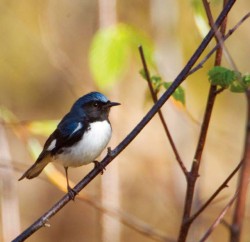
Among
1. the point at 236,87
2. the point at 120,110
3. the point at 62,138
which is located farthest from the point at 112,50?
the point at 120,110

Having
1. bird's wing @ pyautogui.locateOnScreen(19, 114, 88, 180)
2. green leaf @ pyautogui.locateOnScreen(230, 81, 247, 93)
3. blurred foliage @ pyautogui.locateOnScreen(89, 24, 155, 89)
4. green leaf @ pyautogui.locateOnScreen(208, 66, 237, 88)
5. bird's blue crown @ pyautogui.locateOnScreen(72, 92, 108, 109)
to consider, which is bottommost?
bird's wing @ pyautogui.locateOnScreen(19, 114, 88, 180)

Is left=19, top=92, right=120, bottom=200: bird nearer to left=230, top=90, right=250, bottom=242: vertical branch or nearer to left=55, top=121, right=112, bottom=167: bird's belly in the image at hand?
left=55, top=121, right=112, bottom=167: bird's belly

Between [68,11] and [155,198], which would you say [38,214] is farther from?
[68,11]

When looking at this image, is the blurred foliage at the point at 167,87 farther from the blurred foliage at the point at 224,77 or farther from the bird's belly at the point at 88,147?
the bird's belly at the point at 88,147

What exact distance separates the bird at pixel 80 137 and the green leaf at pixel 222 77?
1427 mm

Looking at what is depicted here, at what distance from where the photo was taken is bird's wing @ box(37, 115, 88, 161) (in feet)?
11.8

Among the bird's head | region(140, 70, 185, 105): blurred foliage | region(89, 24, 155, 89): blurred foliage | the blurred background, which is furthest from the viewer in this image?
the blurred background

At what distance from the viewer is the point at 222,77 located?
2127 mm

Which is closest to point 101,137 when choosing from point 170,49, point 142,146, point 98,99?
point 98,99

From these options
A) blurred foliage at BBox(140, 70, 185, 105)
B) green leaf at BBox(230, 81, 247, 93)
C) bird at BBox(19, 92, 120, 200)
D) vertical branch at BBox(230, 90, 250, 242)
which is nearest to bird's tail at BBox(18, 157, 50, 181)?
bird at BBox(19, 92, 120, 200)

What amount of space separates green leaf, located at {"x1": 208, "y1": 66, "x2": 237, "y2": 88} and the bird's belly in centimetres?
143

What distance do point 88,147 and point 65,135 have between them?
19cm

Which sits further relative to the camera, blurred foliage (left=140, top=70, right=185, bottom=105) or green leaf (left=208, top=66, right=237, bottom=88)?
blurred foliage (left=140, top=70, right=185, bottom=105)

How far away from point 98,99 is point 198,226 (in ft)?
Result: 3.39
